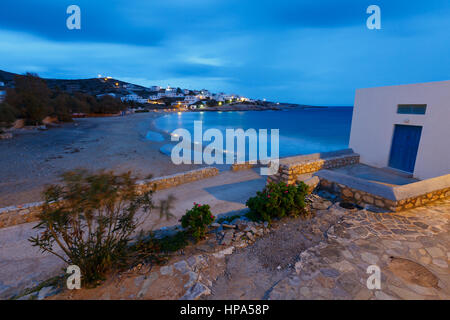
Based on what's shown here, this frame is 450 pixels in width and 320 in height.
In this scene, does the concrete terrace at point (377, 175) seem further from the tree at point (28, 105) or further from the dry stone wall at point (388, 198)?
the tree at point (28, 105)

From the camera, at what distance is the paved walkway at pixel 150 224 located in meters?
3.61

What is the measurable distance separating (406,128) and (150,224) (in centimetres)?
1057

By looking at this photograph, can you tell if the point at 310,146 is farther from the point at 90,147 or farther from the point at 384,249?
the point at 384,249

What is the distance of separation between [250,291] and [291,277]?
1.89 feet

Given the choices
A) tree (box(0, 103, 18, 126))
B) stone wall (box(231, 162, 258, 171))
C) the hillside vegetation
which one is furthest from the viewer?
the hillside vegetation

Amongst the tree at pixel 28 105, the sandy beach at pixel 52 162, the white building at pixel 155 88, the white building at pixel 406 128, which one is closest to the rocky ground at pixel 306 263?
the white building at pixel 406 128

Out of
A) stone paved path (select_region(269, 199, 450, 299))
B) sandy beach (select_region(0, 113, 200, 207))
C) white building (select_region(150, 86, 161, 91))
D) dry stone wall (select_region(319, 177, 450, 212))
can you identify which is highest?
white building (select_region(150, 86, 161, 91))

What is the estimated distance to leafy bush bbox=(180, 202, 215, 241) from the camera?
12.8ft

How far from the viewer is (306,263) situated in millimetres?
3072

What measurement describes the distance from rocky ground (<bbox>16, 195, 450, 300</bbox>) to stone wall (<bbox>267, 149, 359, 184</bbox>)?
354 cm

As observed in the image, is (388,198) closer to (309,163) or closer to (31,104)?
(309,163)

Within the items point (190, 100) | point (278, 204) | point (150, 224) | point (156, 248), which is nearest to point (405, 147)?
point (278, 204)

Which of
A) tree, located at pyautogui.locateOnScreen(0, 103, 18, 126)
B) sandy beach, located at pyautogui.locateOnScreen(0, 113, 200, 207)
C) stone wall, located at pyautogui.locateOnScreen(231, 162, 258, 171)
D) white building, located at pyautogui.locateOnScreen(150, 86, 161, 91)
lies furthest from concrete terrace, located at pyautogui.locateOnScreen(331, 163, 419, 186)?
white building, located at pyautogui.locateOnScreen(150, 86, 161, 91)

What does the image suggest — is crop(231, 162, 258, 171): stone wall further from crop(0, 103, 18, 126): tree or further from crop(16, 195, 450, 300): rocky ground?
crop(0, 103, 18, 126): tree
